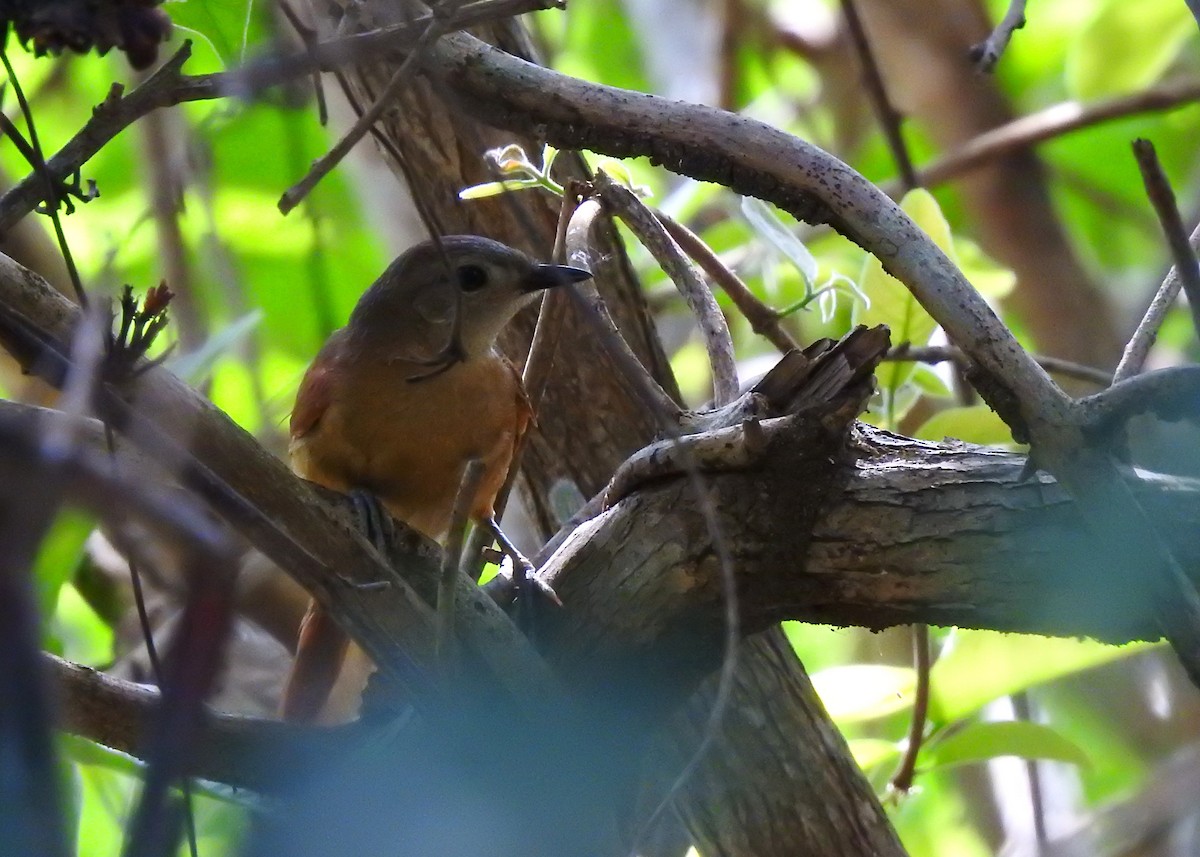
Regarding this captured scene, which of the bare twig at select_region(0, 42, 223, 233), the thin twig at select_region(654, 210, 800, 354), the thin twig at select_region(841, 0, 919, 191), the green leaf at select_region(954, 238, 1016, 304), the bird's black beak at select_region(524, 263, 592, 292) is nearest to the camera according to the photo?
the bare twig at select_region(0, 42, 223, 233)

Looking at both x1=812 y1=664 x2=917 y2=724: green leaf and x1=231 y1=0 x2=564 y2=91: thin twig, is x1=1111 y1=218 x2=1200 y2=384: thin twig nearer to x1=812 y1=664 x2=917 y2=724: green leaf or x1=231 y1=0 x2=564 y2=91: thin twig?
x1=231 y1=0 x2=564 y2=91: thin twig

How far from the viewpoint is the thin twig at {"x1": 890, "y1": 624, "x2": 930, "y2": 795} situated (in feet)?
8.50

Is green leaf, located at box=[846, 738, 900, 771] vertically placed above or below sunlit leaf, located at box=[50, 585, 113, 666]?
below

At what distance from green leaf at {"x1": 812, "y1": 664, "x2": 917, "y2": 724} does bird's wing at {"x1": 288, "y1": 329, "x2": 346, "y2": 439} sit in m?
1.23

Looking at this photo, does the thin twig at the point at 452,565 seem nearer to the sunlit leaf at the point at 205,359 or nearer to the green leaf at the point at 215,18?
the green leaf at the point at 215,18

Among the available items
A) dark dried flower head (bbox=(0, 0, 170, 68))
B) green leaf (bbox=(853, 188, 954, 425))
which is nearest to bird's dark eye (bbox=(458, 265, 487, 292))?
green leaf (bbox=(853, 188, 954, 425))

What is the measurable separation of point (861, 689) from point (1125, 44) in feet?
7.61

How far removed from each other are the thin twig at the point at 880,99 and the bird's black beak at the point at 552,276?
1512 millimetres

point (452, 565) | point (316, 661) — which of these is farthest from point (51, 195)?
point (316, 661)

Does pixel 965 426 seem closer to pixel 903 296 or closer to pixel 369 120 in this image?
pixel 903 296

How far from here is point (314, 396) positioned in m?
2.85

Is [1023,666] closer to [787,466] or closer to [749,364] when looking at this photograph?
[787,466]

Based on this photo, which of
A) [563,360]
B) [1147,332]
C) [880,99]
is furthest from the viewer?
[880,99]

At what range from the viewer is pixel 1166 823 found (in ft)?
6.38
